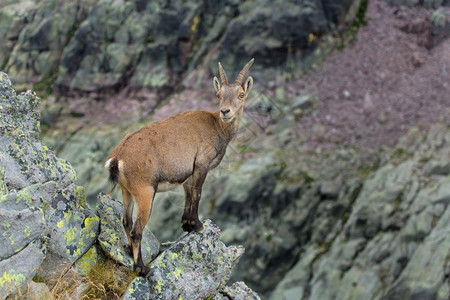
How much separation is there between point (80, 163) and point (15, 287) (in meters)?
20.0

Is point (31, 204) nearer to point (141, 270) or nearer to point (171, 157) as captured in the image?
point (141, 270)

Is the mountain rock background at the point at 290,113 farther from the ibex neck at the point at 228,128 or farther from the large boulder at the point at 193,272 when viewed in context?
the ibex neck at the point at 228,128

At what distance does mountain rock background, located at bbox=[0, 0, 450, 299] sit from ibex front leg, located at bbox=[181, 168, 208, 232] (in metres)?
12.5

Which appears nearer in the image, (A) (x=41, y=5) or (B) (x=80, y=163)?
(B) (x=80, y=163)

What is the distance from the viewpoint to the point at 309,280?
70.5 ft

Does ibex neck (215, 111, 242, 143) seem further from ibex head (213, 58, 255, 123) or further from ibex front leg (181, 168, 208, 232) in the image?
ibex front leg (181, 168, 208, 232)

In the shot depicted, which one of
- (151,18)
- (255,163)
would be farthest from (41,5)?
(255,163)

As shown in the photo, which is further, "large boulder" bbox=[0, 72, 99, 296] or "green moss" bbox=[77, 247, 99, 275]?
"green moss" bbox=[77, 247, 99, 275]

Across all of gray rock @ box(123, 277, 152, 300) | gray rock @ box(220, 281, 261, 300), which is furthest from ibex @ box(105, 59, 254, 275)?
gray rock @ box(220, 281, 261, 300)

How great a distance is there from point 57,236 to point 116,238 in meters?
1.20

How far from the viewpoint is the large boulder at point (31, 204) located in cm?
805

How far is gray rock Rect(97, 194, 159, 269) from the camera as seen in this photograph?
9484 millimetres

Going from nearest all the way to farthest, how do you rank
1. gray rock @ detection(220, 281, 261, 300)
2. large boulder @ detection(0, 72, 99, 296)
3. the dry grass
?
large boulder @ detection(0, 72, 99, 296) < the dry grass < gray rock @ detection(220, 281, 261, 300)

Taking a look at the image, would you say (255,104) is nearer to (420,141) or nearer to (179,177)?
(420,141)
